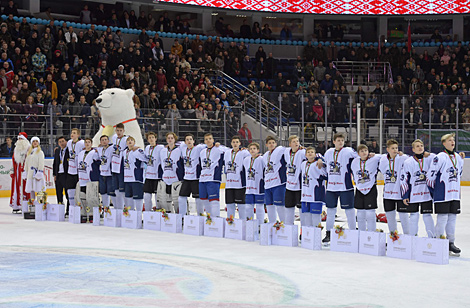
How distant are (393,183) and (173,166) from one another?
12.0ft

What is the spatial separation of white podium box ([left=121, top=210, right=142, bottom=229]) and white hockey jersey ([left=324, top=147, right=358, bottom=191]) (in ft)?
10.4

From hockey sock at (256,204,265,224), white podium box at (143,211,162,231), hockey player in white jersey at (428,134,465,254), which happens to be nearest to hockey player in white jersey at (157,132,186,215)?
white podium box at (143,211,162,231)

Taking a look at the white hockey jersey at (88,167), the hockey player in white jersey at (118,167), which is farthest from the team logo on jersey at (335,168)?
the white hockey jersey at (88,167)

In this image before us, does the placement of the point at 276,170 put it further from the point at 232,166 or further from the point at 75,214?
the point at 75,214

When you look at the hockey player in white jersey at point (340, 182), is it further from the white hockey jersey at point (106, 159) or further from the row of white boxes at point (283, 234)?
the white hockey jersey at point (106, 159)

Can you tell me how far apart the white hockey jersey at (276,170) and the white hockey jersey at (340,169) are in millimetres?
718

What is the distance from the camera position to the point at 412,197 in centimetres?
845

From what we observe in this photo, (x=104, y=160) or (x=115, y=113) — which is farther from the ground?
(x=115, y=113)

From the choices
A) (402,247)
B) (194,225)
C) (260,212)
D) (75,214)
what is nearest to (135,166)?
(75,214)

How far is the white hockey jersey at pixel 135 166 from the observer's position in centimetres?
1117

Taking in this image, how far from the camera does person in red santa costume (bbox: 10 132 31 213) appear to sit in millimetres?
13023

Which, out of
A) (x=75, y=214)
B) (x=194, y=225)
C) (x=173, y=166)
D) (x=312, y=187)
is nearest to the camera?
(x=312, y=187)

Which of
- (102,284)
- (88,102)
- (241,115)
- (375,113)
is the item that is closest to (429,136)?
(375,113)

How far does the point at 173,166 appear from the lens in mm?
10938
